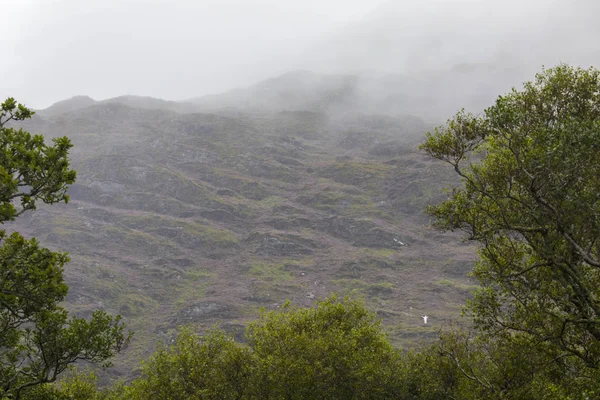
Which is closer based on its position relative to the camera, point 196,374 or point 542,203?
point 542,203

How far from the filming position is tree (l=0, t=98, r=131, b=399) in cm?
1942

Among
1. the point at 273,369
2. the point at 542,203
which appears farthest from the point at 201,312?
the point at 542,203

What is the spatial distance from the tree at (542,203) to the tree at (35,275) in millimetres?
17713

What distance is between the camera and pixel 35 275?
1936 centimetres

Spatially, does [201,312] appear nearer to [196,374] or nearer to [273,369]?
[196,374]

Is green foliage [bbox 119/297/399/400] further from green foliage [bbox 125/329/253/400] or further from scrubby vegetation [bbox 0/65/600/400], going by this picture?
scrubby vegetation [bbox 0/65/600/400]

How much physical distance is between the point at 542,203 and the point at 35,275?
2121cm

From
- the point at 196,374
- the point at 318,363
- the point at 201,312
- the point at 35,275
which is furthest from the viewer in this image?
the point at 201,312

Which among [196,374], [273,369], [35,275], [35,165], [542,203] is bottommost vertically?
[273,369]

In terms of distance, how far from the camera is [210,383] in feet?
124

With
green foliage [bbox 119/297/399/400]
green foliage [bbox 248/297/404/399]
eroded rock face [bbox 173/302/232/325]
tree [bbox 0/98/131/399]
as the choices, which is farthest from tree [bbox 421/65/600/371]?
eroded rock face [bbox 173/302/232/325]

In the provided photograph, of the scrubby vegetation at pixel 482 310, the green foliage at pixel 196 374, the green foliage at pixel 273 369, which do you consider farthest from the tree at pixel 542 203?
the green foliage at pixel 196 374

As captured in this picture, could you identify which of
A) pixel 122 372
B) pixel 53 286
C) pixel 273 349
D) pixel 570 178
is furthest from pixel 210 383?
pixel 122 372

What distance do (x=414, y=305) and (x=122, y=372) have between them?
8785 cm
